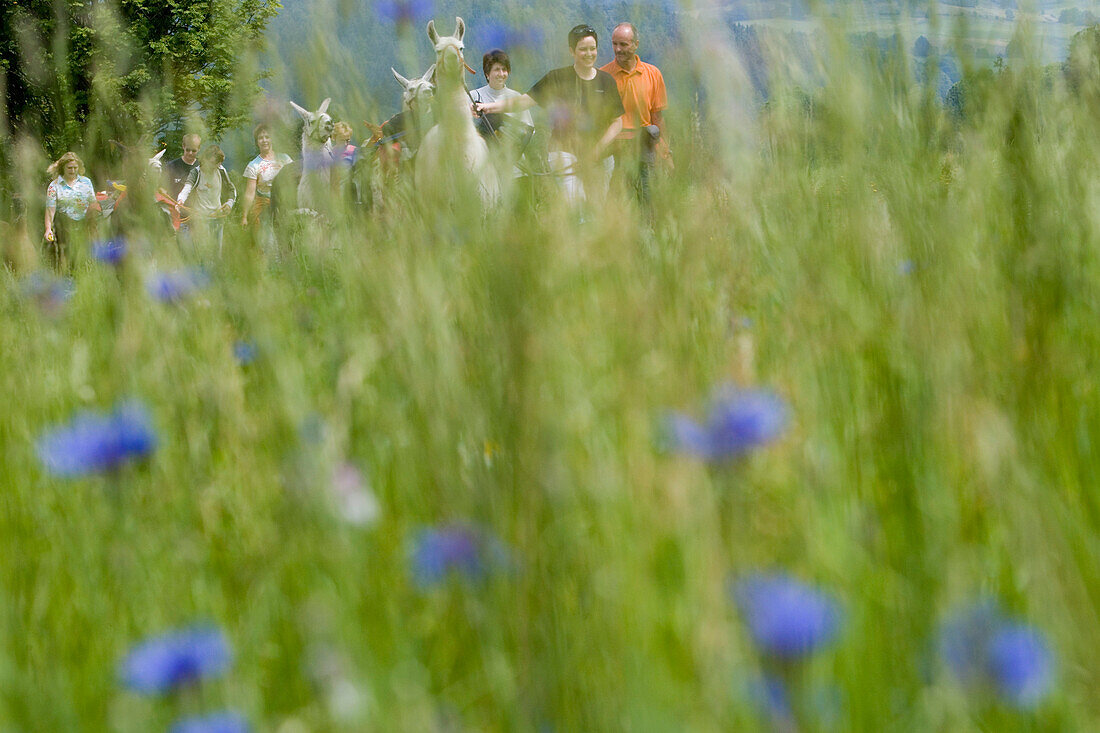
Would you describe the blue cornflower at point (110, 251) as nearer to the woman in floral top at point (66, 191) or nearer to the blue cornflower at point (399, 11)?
the blue cornflower at point (399, 11)

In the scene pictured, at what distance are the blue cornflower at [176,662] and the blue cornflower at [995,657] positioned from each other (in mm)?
361

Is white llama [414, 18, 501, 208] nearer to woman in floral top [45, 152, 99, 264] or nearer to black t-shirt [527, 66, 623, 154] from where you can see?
black t-shirt [527, 66, 623, 154]

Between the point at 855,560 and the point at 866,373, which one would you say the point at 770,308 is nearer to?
the point at 866,373

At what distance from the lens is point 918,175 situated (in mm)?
905

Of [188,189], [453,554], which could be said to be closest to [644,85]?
[188,189]

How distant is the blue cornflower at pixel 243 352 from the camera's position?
1207 millimetres

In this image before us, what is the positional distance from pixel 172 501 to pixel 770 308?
2.27 ft

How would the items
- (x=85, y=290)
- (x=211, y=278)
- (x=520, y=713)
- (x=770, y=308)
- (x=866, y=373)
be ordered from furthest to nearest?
(x=85, y=290)
(x=211, y=278)
(x=770, y=308)
(x=866, y=373)
(x=520, y=713)

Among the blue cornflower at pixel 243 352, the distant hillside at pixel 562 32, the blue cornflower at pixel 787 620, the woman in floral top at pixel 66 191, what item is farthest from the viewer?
the woman in floral top at pixel 66 191

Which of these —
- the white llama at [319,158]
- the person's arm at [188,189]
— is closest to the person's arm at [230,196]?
the person's arm at [188,189]

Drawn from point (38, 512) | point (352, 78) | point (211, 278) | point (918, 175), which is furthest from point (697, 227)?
point (211, 278)

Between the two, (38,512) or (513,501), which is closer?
(513,501)

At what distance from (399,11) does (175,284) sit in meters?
0.64

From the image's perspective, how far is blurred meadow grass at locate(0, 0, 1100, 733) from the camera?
47 centimetres
